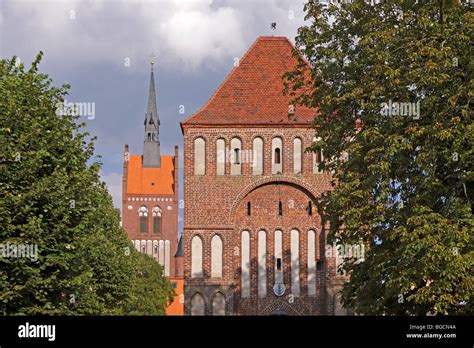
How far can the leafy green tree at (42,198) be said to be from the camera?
20453 millimetres

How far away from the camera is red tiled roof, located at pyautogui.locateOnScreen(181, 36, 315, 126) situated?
38219 mm

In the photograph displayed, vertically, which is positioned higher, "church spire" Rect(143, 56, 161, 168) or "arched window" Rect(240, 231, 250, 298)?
"church spire" Rect(143, 56, 161, 168)

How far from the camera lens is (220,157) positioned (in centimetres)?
3797

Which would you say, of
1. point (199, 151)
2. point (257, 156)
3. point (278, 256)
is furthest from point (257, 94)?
point (278, 256)

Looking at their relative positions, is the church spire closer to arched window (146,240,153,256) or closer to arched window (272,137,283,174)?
arched window (146,240,153,256)

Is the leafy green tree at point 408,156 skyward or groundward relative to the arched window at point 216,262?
skyward

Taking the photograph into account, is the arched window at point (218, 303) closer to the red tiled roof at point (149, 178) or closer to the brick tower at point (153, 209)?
the brick tower at point (153, 209)

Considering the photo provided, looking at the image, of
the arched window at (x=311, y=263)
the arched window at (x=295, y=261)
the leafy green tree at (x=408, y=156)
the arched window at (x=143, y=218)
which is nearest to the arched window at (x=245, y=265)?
the arched window at (x=295, y=261)

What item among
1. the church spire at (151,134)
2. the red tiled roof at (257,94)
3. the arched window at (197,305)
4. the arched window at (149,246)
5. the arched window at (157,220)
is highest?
the church spire at (151,134)

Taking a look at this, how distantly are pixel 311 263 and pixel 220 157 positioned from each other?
20.1 feet

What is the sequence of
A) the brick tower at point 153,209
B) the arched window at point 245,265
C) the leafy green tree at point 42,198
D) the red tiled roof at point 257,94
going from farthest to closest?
1. the brick tower at point 153,209
2. the red tiled roof at point 257,94
3. the arched window at point 245,265
4. the leafy green tree at point 42,198

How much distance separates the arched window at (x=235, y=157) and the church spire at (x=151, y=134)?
70.3m

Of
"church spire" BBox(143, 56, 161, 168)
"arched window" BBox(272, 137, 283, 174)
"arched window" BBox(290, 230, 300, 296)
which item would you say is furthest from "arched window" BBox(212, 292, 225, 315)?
"church spire" BBox(143, 56, 161, 168)

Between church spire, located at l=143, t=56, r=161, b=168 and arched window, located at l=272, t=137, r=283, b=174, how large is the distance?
7071 cm
